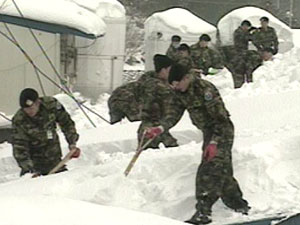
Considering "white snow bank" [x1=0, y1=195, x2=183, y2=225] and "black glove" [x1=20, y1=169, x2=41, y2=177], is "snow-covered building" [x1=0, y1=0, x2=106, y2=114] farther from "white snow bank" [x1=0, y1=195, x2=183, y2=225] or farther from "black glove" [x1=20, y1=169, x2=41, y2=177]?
"white snow bank" [x1=0, y1=195, x2=183, y2=225]

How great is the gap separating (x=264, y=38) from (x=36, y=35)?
14.9 feet

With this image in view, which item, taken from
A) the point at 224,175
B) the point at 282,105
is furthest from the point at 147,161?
the point at 282,105

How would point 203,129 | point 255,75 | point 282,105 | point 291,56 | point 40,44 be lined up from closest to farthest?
1. point 203,129
2. point 282,105
3. point 40,44
4. point 255,75
5. point 291,56

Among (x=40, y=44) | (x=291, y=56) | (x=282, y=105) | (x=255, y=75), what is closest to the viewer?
(x=282, y=105)

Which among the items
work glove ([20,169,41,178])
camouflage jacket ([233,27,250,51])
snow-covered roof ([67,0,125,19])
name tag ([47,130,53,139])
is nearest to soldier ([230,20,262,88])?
camouflage jacket ([233,27,250,51])

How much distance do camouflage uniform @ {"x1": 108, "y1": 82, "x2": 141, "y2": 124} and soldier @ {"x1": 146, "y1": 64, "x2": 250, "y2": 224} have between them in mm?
3269

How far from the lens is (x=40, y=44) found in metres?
14.7

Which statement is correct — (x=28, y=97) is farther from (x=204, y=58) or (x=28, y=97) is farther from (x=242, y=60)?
(x=242, y=60)

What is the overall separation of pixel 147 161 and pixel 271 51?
8.89m

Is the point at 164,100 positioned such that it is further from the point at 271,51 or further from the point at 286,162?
the point at 271,51

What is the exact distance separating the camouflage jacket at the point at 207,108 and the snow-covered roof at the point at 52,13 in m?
6.12

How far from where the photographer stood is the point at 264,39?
16203 mm

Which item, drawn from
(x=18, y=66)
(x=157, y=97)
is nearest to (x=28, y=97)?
(x=157, y=97)

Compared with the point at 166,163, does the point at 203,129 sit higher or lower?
higher
